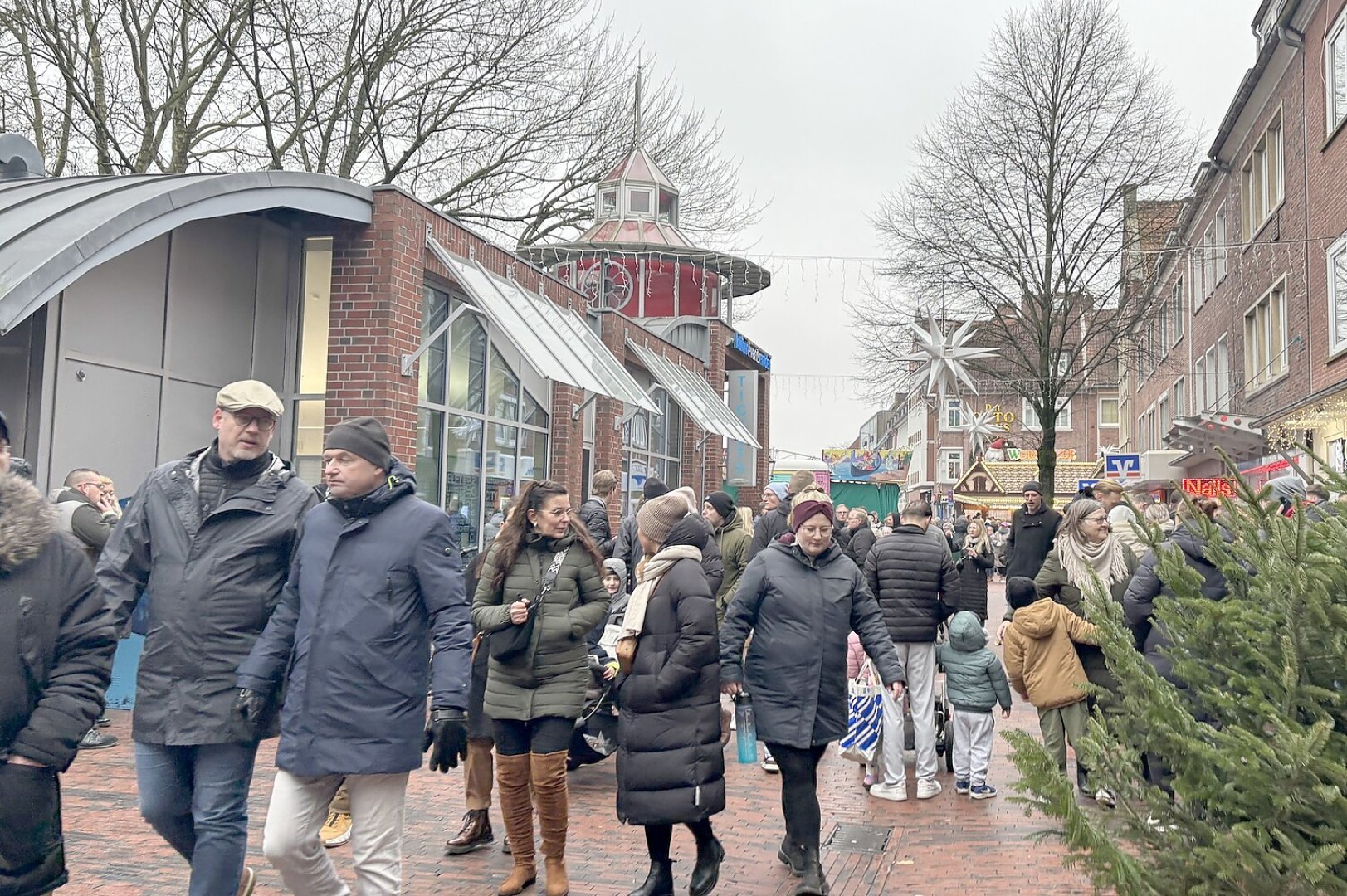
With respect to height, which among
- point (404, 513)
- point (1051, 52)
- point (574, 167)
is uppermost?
point (1051, 52)

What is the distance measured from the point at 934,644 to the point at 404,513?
175 inches

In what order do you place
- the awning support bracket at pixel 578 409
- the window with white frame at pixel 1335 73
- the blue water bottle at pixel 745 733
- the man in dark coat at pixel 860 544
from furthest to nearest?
the window with white frame at pixel 1335 73, the awning support bracket at pixel 578 409, the man in dark coat at pixel 860 544, the blue water bottle at pixel 745 733

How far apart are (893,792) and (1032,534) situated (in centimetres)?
373

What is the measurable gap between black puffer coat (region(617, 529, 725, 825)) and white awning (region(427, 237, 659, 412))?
6632 millimetres

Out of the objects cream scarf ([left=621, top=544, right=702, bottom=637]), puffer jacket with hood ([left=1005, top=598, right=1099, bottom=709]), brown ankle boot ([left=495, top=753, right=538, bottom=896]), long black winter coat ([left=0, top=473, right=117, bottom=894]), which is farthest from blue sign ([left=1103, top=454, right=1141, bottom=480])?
long black winter coat ([left=0, top=473, right=117, bottom=894])

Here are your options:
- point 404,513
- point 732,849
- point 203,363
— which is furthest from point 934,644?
point 203,363

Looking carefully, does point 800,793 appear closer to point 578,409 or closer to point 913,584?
point 913,584

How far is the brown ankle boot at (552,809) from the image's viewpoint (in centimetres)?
497

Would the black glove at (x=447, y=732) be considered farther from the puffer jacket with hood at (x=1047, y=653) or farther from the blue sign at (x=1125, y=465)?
the blue sign at (x=1125, y=465)

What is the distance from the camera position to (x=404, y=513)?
401 centimetres

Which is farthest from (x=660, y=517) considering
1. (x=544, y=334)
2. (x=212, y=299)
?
(x=544, y=334)

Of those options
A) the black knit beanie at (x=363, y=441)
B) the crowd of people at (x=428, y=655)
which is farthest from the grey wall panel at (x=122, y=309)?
the black knit beanie at (x=363, y=441)

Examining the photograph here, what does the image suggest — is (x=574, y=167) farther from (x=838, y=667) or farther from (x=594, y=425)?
(x=838, y=667)

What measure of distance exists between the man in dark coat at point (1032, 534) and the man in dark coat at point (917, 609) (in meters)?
2.76
